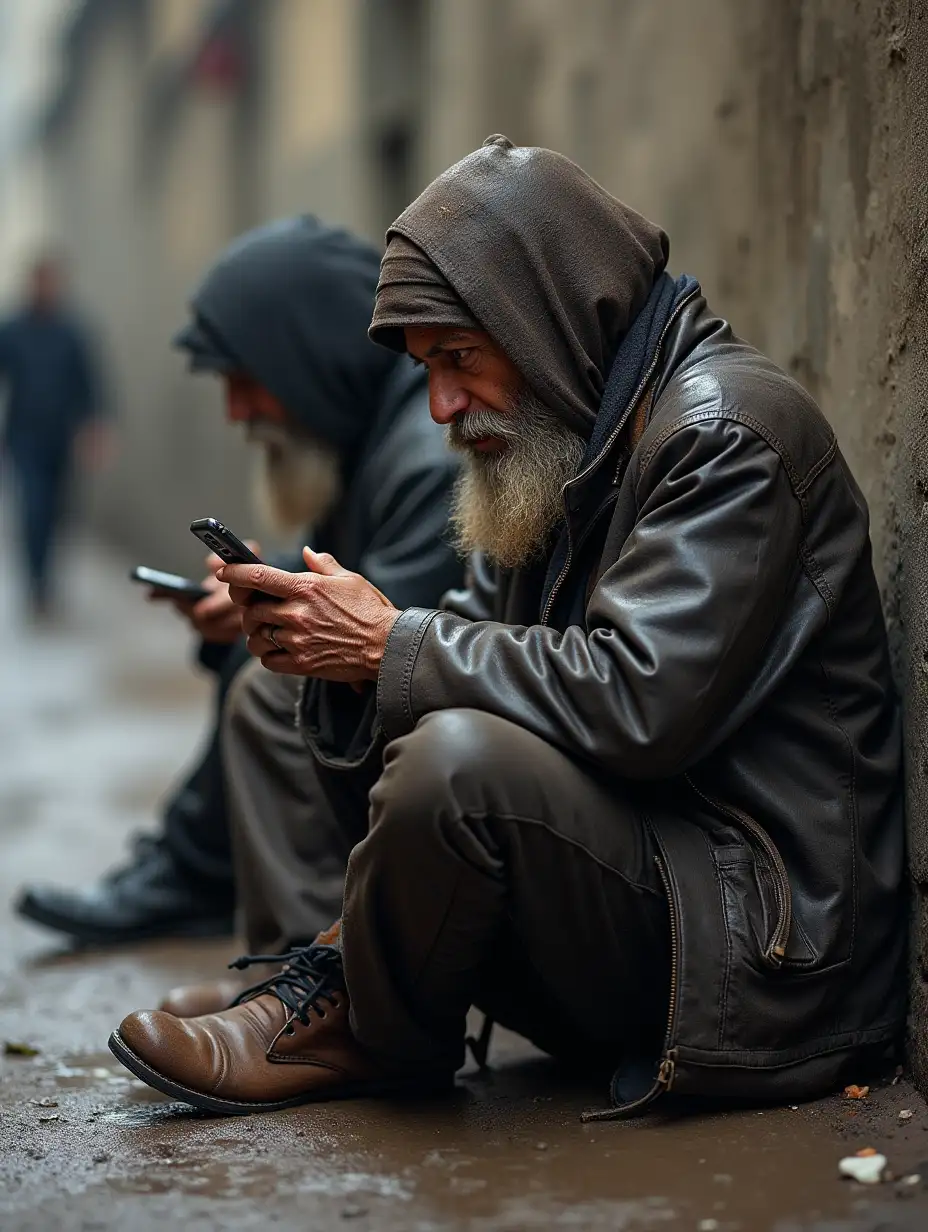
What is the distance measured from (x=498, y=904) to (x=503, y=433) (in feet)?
2.79

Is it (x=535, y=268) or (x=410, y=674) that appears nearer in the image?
(x=410, y=674)

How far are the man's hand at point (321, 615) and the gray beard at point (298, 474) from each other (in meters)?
1.54

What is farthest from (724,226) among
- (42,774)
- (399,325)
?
(42,774)

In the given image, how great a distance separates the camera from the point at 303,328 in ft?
14.8

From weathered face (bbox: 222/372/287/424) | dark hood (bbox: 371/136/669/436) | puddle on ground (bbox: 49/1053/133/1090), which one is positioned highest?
dark hood (bbox: 371/136/669/436)

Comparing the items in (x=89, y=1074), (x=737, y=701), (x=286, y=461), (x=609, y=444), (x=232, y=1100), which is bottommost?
(x=89, y=1074)

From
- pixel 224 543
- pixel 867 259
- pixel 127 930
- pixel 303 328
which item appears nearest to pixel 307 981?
pixel 224 543

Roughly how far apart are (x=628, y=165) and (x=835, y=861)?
341 centimetres

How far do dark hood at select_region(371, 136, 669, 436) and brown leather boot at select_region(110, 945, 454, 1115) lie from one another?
1.07 metres

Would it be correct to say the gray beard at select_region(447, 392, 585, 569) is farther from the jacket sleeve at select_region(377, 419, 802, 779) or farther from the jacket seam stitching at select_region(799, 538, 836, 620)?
the jacket seam stitching at select_region(799, 538, 836, 620)

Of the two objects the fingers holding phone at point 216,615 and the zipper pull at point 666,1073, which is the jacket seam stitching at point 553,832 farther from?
the fingers holding phone at point 216,615

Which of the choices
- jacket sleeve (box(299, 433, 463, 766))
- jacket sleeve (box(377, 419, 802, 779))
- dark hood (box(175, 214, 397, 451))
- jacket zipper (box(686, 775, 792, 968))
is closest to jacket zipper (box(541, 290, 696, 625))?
jacket sleeve (box(377, 419, 802, 779))

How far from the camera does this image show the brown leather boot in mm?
2930

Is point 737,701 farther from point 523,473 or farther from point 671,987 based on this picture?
point 523,473
